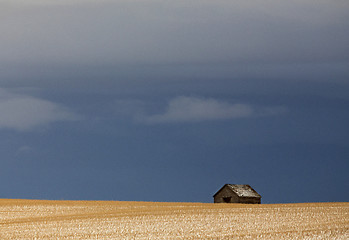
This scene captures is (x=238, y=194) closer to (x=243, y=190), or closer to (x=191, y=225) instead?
(x=243, y=190)

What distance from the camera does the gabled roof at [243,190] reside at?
53188 mm

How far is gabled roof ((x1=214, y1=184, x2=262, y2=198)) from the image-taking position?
53.2m

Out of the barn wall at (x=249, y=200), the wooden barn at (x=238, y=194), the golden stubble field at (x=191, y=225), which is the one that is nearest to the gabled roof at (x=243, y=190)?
the wooden barn at (x=238, y=194)

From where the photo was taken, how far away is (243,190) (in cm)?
5366

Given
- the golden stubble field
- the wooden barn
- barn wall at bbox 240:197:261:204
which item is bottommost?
the golden stubble field

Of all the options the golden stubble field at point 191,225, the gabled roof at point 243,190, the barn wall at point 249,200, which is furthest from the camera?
the gabled roof at point 243,190

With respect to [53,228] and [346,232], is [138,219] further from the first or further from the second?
[346,232]

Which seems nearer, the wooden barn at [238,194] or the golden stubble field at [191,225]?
the golden stubble field at [191,225]

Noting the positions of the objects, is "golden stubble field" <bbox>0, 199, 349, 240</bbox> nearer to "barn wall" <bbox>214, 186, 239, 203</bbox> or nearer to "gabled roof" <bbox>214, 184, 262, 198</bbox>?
"gabled roof" <bbox>214, 184, 262, 198</bbox>

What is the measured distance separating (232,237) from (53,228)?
29.1ft

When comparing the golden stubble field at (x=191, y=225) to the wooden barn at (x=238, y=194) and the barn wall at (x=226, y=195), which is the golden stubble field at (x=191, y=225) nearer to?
the wooden barn at (x=238, y=194)

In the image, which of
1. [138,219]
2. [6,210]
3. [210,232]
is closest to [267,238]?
[210,232]

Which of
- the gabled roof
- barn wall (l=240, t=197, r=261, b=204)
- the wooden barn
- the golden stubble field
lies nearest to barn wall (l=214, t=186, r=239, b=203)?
the wooden barn

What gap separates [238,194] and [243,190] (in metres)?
0.93
